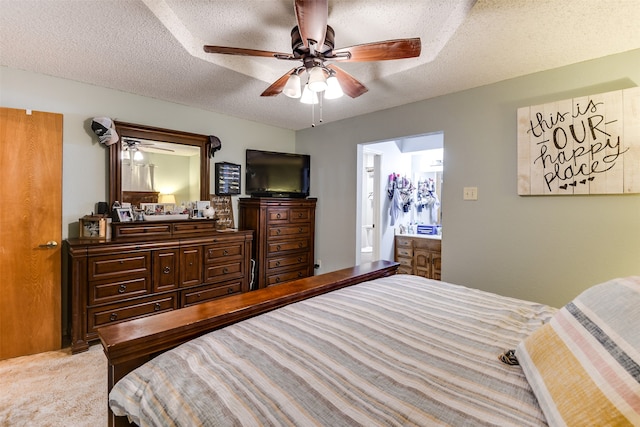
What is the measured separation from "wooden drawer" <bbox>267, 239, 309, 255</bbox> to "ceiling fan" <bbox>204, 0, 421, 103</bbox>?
6.69 ft

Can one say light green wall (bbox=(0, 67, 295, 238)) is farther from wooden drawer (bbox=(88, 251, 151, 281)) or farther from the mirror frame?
wooden drawer (bbox=(88, 251, 151, 281))

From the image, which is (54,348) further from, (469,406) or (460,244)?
(460,244)

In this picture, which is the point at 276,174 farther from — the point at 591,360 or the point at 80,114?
the point at 591,360

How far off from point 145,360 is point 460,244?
2710 millimetres

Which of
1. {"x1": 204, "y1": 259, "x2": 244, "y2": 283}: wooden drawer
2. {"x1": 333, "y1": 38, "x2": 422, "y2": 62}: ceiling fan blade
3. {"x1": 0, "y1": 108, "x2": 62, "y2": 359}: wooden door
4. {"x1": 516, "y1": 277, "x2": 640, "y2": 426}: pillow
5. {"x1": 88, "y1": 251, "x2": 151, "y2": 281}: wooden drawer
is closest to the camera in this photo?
{"x1": 516, "y1": 277, "x2": 640, "y2": 426}: pillow

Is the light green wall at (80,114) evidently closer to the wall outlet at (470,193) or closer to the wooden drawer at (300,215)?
the wooden drawer at (300,215)

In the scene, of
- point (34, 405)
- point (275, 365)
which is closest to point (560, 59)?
point (275, 365)

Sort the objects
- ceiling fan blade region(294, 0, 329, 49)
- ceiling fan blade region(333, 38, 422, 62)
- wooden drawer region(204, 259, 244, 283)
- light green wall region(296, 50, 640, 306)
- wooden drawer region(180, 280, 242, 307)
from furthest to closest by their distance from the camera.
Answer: wooden drawer region(204, 259, 244, 283) → wooden drawer region(180, 280, 242, 307) → light green wall region(296, 50, 640, 306) → ceiling fan blade region(333, 38, 422, 62) → ceiling fan blade region(294, 0, 329, 49)

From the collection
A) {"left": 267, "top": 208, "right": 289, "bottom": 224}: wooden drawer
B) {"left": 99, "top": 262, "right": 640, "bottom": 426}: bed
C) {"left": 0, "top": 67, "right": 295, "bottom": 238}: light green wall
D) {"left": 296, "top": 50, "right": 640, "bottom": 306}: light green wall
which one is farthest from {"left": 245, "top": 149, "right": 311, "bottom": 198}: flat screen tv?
{"left": 99, "top": 262, "right": 640, "bottom": 426}: bed

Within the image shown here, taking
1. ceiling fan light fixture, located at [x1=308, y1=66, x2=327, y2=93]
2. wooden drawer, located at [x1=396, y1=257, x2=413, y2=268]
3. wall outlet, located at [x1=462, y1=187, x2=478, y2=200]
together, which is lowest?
wooden drawer, located at [x1=396, y1=257, x2=413, y2=268]

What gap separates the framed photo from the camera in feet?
9.11

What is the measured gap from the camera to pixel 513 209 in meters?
2.55

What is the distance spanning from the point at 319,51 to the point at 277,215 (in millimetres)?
2269

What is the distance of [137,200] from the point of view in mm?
2998
